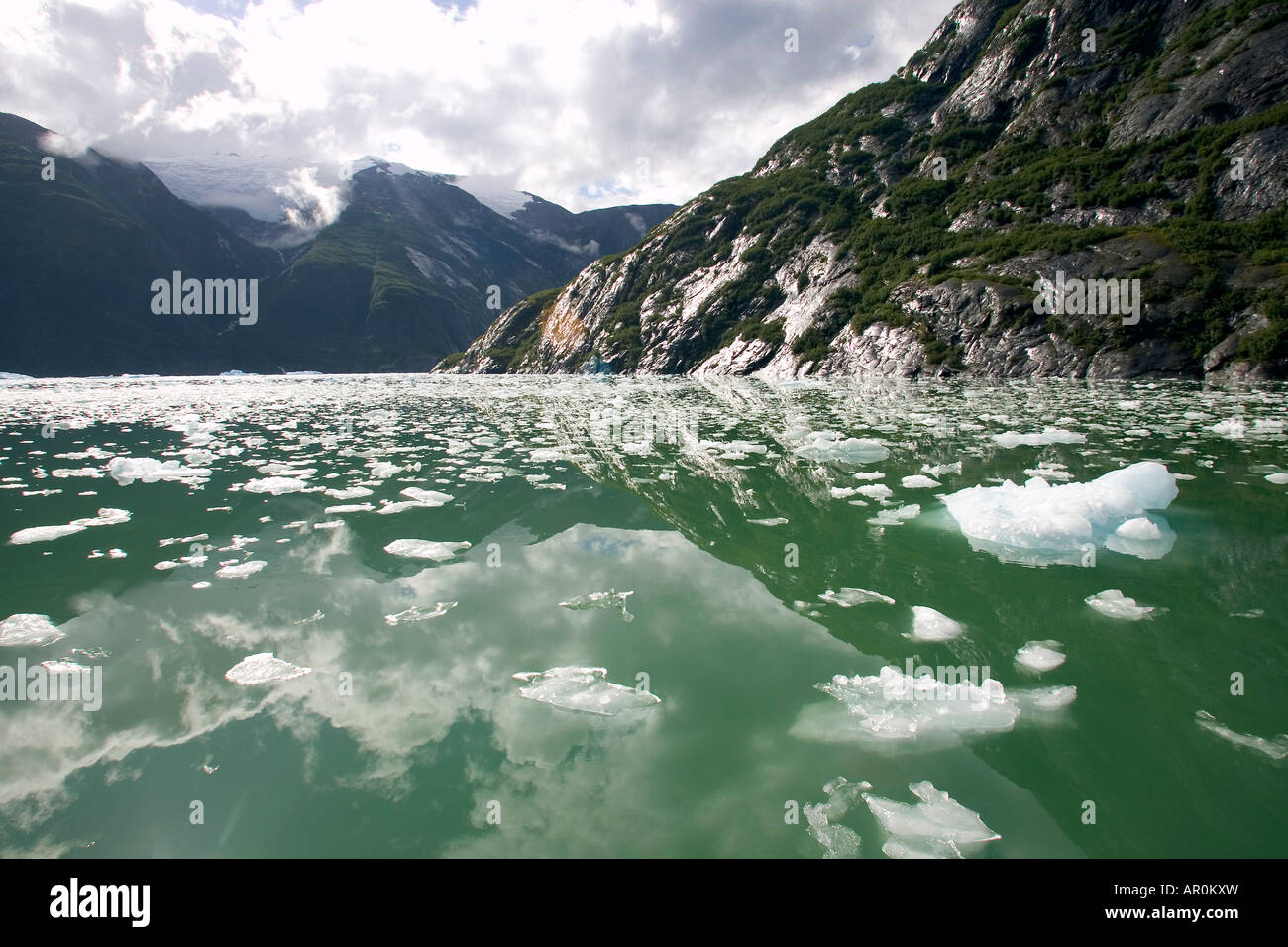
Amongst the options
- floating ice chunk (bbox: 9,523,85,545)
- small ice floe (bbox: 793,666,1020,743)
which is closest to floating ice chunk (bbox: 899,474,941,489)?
small ice floe (bbox: 793,666,1020,743)

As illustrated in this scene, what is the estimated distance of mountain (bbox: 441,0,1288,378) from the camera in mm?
34594

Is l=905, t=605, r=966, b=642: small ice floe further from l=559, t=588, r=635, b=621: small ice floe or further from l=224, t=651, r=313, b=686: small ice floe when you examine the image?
l=224, t=651, r=313, b=686: small ice floe

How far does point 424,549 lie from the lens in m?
6.51

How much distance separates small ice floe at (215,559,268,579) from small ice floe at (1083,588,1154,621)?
8.06 meters

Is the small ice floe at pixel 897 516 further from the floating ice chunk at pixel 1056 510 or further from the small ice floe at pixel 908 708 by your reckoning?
the small ice floe at pixel 908 708

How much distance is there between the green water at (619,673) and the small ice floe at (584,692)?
0.28 ft

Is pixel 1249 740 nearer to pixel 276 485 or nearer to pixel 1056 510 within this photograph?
pixel 1056 510

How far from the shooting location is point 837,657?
161 inches

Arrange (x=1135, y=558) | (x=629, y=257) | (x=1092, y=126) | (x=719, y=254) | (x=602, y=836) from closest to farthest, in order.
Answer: (x=602, y=836) → (x=1135, y=558) → (x=1092, y=126) → (x=719, y=254) → (x=629, y=257)

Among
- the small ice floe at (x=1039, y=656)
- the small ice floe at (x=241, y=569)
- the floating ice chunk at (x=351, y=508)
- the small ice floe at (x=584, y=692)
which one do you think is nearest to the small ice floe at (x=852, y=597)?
the small ice floe at (x=1039, y=656)

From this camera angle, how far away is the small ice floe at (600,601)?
511 centimetres
